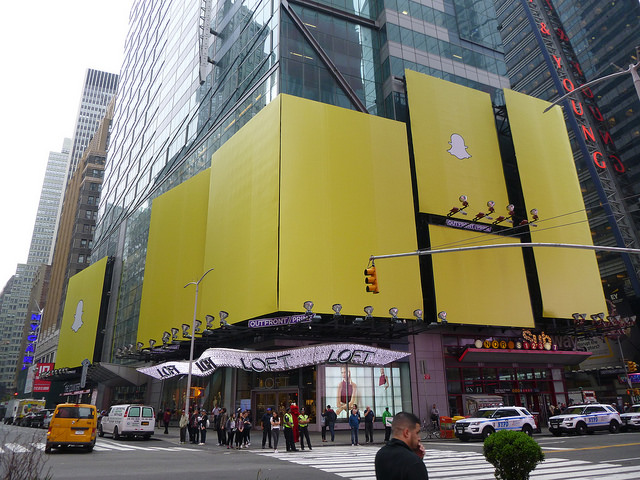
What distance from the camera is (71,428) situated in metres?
20.2

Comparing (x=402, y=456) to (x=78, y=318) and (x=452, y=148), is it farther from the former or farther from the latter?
(x=78, y=318)

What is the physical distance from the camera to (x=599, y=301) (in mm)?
42500

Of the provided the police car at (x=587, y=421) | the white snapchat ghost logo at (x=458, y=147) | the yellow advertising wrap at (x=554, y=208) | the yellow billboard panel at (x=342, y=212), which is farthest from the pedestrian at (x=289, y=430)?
the white snapchat ghost logo at (x=458, y=147)

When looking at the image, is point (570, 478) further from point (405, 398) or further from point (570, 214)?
point (570, 214)

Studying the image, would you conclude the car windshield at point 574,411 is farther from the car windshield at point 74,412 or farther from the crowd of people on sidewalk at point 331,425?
the car windshield at point 74,412

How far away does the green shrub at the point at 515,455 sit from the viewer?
8.11 metres

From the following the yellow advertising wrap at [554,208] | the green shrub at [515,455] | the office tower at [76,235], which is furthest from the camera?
the office tower at [76,235]

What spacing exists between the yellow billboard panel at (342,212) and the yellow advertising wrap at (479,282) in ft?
8.28

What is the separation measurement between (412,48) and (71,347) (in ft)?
195

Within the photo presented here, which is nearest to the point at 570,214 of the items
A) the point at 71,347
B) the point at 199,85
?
the point at 199,85

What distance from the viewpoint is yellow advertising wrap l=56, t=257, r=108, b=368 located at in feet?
209

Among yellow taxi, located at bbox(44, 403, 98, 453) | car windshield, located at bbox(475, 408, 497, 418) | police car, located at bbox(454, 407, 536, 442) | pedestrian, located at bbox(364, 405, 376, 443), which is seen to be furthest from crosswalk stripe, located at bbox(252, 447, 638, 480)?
yellow taxi, located at bbox(44, 403, 98, 453)

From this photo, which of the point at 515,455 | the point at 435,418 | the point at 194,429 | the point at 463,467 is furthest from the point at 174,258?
the point at 515,455

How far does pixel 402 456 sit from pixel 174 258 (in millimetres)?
44656
